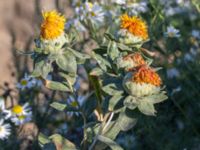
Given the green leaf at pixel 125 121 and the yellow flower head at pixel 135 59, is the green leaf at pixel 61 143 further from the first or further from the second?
the yellow flower head at pixel 135 59

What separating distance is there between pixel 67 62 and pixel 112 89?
19cm

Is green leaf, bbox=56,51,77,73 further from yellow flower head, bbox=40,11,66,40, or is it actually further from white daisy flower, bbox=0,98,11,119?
white daisy flower, bbox=0,98,11,119

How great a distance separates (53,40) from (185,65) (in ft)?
6.30

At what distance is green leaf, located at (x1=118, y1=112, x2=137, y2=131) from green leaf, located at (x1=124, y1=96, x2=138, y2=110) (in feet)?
0.24

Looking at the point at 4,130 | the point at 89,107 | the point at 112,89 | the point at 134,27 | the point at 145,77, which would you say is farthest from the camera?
the point at 4,130

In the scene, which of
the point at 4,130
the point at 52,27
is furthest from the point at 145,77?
the point at 4,130

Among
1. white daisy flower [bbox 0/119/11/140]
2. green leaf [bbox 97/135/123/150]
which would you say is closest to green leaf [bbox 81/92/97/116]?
green leaf [bbox 97/135/123/150]

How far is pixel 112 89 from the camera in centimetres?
194

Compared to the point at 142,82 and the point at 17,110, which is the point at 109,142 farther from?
the point at 17,110

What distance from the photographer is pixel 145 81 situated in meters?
1.84

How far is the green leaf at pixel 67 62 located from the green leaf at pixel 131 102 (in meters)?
0.24

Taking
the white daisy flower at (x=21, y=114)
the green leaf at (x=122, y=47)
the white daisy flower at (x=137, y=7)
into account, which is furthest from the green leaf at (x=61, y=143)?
the white daisy flower at (x=137, y=7)

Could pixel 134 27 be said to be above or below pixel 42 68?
above

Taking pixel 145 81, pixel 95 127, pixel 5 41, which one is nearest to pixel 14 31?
pixel 5 41
